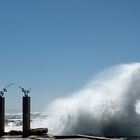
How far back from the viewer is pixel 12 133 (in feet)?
103

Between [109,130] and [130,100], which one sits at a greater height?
[130,100]

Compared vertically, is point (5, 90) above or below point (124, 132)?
above

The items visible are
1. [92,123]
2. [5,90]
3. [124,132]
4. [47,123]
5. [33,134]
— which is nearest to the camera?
[33,134]

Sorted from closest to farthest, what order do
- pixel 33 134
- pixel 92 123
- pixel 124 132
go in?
1. pixel 33 134
2. pixel 124 132
3. pixel 92 123

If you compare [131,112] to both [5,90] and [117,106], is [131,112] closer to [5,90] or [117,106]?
[117,106]

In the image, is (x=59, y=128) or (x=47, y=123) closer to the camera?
(x=59, y=128)

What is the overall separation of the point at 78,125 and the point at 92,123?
184 cm

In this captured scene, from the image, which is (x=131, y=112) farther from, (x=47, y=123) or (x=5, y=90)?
(x=5, y=90)

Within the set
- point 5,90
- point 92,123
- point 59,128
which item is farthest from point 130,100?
point 5,90

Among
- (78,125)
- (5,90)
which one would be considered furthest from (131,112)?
(5,90)

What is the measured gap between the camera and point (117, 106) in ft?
191

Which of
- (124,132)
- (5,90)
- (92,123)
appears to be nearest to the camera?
(5,90)

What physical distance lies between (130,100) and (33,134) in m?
29.3

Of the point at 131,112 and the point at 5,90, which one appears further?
the point at 131,112
